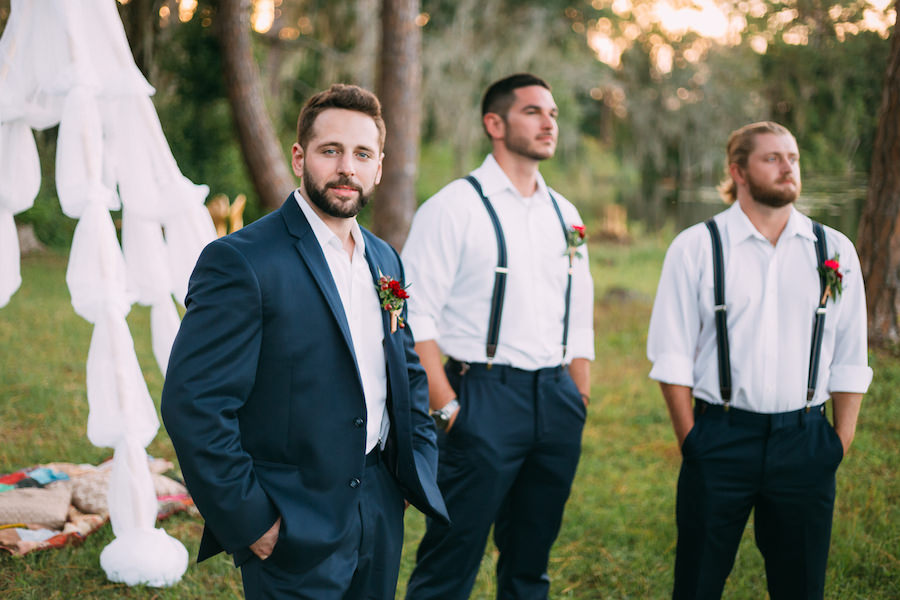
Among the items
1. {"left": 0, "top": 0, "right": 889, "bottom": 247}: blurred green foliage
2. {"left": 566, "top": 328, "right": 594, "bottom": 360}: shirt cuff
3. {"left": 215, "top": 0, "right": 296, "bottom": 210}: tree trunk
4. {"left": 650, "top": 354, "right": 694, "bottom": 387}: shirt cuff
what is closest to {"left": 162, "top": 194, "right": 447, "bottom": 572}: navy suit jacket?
{"left": 650, "top": 354, "right": 694, "bottom": 387}: shirt cuff

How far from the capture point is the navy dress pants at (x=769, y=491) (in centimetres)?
290

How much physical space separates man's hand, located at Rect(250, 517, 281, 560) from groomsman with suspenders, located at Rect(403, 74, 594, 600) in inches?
47.3

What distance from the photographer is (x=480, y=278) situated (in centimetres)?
332

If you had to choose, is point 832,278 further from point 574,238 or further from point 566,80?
point 566,80

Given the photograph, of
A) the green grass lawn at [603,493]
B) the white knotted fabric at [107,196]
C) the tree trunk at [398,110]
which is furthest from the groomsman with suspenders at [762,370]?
the tree trunk at [398,110]

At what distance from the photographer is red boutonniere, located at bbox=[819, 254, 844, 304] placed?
296cm

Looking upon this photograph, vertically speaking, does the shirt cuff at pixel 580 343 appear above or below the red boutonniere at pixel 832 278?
below

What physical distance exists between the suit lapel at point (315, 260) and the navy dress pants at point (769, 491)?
1591 mm

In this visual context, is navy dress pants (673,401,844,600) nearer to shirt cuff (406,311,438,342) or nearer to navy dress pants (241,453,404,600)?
shirt cuff (406,311,438,342)

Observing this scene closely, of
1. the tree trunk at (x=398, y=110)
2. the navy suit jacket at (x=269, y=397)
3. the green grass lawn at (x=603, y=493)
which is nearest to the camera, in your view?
the navy suit jacket at (x=269, y=397)

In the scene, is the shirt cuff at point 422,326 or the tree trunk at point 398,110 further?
the tree trunk at point 398,110

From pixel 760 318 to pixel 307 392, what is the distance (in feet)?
6.02

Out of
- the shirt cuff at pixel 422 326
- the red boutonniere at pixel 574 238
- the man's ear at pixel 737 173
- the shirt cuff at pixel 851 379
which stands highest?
the man's ear at pixel 737 173

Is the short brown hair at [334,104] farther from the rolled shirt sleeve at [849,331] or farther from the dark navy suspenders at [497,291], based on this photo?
the rolled shirt sleeve at [849,331]
